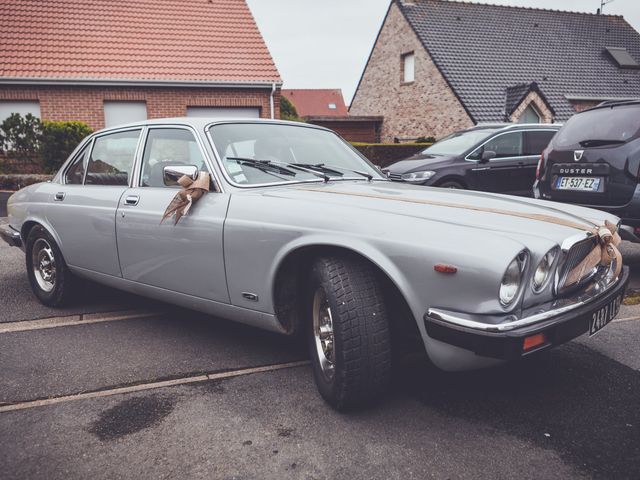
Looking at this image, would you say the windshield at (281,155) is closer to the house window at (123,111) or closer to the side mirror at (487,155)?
the side mirror at (487,155)

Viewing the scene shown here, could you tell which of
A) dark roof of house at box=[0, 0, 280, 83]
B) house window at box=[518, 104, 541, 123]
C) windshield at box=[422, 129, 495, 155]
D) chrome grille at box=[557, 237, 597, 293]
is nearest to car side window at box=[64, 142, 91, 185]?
chrome grille at box=[557, 237, 597, 293]

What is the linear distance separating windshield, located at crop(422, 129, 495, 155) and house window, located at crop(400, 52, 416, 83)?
46.6 feet

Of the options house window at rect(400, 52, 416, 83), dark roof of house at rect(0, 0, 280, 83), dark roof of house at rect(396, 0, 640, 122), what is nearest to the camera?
dark roof of house at rect(0, 0, 280, 83)

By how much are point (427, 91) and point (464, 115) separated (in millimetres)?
2701

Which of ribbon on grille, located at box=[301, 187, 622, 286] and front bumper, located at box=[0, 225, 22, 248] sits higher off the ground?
ribbon on grille, located at box=[301, 187, 622, 286]

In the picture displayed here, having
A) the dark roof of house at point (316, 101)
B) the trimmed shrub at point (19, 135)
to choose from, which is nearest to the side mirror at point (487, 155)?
the trimmed shrub at point (19, 135)

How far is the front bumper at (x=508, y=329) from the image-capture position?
2307 mm

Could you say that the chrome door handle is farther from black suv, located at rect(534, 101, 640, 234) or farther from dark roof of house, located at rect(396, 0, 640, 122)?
dark roof of house, located at rect(396, 0, 640, 122)

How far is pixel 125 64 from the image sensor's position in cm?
1606

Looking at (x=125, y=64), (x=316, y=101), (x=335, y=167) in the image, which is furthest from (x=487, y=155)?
(x=316, y=101)

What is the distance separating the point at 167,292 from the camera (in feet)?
12.1

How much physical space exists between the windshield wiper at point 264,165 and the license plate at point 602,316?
194cm

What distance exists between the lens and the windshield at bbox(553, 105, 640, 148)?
5328 millimetres

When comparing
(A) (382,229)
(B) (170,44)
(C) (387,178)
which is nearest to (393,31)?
(B) (170,44)
